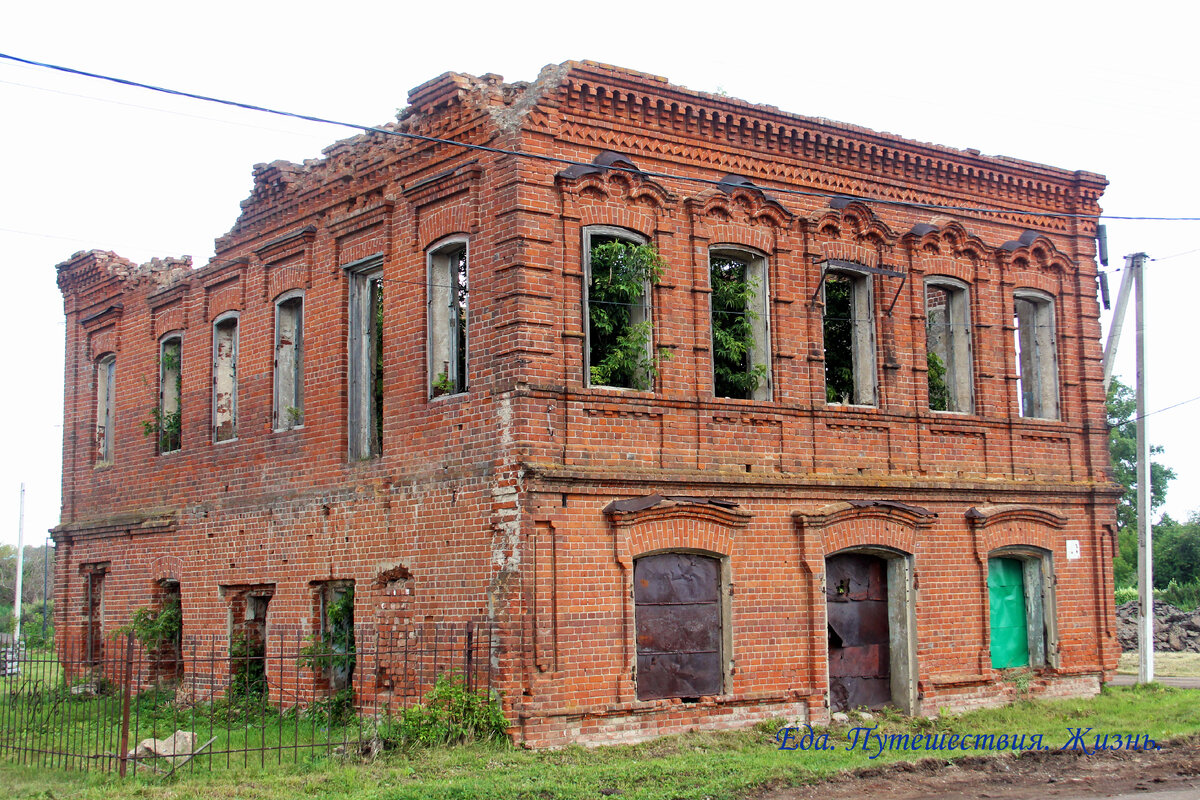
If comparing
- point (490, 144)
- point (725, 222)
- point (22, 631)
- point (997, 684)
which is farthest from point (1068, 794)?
point (22, 631)

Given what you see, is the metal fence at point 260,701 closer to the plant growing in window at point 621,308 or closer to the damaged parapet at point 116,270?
the plant growing in window at point 621,308

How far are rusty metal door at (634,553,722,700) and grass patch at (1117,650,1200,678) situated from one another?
982cm

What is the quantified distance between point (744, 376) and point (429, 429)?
3.85 meters

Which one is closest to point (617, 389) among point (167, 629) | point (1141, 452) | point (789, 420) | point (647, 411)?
point (647, 411)

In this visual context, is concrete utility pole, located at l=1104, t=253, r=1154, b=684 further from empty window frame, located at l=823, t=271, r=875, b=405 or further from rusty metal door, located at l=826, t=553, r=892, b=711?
rusty metal door, located at l=826, t=553, r=892, b=711

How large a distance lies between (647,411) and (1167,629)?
20257 millimetres

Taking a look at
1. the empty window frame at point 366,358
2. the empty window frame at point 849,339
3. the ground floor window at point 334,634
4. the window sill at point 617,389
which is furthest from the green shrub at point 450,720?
the empty window frame at point 849,339

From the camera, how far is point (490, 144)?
43.9 feet

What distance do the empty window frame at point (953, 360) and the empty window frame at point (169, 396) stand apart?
1141 centimetres

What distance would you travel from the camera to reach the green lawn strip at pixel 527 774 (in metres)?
10.4

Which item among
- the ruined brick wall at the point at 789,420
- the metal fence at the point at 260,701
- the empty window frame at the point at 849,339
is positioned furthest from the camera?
the empty window frame at the point at 849,339

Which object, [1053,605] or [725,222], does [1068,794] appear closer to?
[1053,605]

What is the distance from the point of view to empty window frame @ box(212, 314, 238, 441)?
1766 cm

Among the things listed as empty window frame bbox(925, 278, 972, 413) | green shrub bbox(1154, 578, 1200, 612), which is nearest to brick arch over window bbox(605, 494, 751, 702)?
empty window frame bbox(925, 278, 972, 413)
